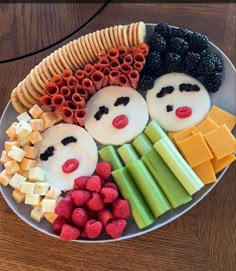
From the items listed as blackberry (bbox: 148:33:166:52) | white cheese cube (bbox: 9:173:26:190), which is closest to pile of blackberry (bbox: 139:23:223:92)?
blackberry (bbox: 148:33:166:52)

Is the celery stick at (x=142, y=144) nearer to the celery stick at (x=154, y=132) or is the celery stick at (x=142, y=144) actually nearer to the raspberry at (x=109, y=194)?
the celery stick at (x=154, y=132)

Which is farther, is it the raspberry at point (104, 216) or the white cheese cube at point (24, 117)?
the white cheese cube at point (24, 117)

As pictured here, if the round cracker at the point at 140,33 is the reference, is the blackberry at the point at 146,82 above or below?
below

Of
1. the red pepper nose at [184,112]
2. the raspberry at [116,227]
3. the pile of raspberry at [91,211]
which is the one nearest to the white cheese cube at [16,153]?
the pile of raspberry at [91,211]

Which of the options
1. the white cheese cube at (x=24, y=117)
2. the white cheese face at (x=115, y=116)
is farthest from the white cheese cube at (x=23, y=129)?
the white cheese face at (x=115, y=116)

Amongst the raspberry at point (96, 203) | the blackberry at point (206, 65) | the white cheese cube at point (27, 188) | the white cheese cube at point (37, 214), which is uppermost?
the blackberry at point (206, 65)

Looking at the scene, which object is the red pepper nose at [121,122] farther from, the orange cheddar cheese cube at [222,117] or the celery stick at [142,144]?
the orange cheddar cheese cube at [222,117]

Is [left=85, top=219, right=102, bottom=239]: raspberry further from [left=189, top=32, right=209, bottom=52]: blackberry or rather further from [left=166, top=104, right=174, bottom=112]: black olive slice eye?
[left=189, top=32, right=209, bottom=52]: blackberry
